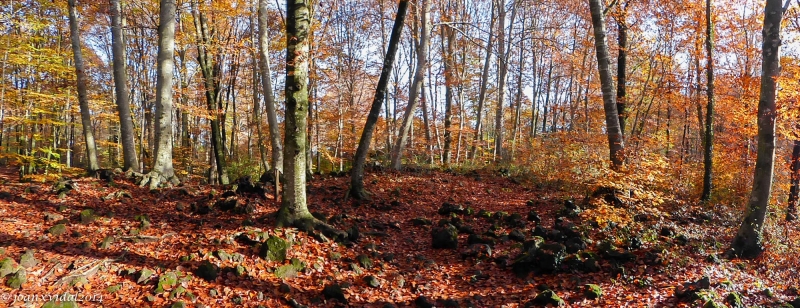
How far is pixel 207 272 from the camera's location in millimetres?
5195

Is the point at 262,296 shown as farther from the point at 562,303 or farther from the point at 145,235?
the point at 562,303

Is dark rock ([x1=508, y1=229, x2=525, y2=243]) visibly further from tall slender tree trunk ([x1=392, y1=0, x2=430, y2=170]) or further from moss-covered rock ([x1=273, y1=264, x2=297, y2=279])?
tall slender tree trunk ([x1=392, y1=0, x2=430, y2=170])

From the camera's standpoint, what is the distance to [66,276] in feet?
15.0

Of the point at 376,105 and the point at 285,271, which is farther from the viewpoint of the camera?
the point at 376,105

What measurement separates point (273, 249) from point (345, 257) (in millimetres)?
1197

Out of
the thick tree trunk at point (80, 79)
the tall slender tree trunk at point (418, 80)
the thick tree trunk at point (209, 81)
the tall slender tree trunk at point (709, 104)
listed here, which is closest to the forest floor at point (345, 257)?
the thick tree trunk at point (80, 79)

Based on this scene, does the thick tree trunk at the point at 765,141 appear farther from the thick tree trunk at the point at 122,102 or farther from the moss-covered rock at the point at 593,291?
the thick tree trunk at the point at 122,102

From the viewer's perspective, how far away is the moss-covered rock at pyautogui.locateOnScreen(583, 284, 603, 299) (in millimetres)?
5426

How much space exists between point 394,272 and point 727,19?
54.4 feet

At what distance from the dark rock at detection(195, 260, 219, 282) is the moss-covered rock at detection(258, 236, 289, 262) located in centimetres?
80

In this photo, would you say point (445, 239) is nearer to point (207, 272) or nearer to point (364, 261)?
point (364, 261)

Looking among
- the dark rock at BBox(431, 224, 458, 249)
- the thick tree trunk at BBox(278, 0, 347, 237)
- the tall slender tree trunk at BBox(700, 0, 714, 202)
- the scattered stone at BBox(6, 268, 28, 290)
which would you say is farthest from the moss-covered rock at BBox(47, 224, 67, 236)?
the tall slender tree trunk at BBox(700, 0, 714, 202)

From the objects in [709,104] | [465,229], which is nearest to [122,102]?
[465,229]

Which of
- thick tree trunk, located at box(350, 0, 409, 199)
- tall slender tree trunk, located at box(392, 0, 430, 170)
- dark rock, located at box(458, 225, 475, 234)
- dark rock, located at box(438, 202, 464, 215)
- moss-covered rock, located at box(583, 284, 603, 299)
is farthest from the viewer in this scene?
tall slender tree trunk, located at box(392, 0, 430, 170)
